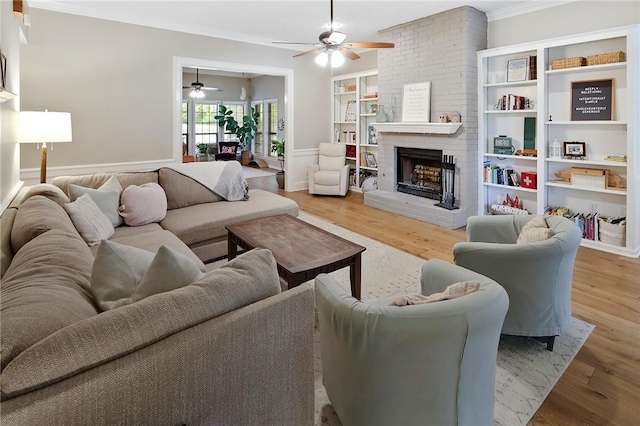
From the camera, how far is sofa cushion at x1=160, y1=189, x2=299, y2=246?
341 cm

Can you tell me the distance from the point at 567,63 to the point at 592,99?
47 cm

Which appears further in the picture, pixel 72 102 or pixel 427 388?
pixel 72 102

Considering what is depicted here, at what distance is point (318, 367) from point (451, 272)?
923 millimetres

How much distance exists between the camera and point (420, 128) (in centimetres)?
541

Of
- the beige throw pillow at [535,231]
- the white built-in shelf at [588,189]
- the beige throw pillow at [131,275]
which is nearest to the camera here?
the beige throw pillow at [131,275]

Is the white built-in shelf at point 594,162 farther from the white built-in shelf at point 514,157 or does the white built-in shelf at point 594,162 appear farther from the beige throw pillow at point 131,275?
the beige throw pillow at point 131,275

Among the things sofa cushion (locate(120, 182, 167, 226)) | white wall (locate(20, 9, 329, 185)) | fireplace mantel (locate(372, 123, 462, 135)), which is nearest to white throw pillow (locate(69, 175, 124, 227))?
sofa cushion (locate(120, 182, 167, 226))

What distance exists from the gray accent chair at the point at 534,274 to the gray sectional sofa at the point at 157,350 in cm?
129

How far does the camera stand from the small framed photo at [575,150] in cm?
419

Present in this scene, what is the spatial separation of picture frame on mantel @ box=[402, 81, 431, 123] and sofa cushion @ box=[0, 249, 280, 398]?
471 cm

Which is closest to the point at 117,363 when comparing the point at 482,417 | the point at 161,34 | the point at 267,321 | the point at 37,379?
the point at 37,379

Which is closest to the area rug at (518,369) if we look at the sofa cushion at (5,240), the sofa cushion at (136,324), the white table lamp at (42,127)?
the sofa cushion at (136,324)

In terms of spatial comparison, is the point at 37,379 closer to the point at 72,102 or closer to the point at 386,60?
the point at 72,102

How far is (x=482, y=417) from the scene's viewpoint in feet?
5.00
